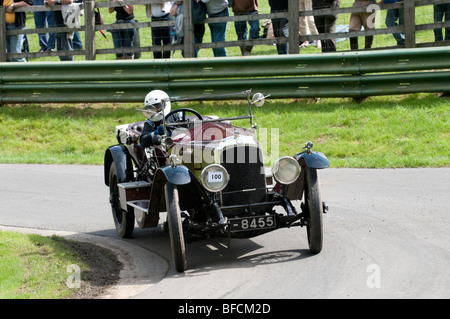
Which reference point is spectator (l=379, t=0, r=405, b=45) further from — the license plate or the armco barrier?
the license plate

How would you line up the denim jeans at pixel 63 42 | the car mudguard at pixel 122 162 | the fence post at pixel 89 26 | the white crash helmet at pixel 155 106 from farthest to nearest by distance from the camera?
1. the denim jeans at pixel 63 42
2. the fence post at pixel 89 26
3. the car mudguard at pixel 122 162
4. the white crash helmet at pixel 155 106

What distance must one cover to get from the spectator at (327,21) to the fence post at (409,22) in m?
1.30

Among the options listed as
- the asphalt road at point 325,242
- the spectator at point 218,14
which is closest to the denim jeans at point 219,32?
the spectator at point 218,14

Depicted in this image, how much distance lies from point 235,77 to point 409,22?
10.9ft

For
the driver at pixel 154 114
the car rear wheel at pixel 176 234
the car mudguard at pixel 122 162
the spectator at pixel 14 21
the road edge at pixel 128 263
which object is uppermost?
the spectator at pixel 14 21

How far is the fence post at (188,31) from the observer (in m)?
15.1

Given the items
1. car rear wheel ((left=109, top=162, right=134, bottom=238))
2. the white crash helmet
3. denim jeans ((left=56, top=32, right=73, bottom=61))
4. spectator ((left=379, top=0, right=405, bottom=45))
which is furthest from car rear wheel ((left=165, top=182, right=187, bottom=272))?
denim jeans ((left=56, top=32, right=73, bottom=61))

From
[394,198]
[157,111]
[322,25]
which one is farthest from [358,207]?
[322,25]

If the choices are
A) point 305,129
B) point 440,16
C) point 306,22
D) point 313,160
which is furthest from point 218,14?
point 313,160

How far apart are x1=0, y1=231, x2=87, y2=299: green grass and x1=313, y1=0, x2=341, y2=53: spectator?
820cm

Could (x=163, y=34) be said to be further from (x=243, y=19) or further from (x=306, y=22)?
(x=306, y=22)

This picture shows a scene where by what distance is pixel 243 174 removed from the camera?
7.54 metres

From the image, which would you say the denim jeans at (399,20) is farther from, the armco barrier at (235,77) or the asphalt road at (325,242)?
the asphalt road at (325,242)
